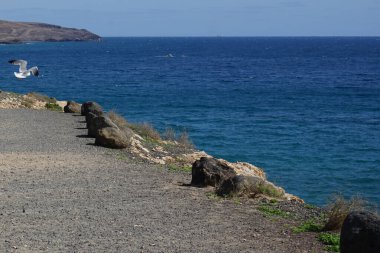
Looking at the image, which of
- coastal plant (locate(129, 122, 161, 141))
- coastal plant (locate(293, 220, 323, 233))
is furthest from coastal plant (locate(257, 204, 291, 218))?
coastal plant (locate(129, 122, 161, 141))

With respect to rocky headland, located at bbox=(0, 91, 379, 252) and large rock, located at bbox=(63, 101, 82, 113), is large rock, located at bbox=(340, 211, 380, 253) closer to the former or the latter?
rocky headland, located at bbox=(0, 91, 379, 252)

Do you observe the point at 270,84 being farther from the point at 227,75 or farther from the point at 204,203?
the point at 204,203

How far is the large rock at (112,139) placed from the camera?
19391 millimetres

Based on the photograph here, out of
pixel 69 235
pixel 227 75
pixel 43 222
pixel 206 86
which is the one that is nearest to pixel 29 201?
pixel 43 222

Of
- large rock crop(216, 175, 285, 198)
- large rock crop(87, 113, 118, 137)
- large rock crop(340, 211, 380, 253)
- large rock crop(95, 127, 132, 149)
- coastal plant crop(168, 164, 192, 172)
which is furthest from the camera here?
large rock crop(87, 113, 118, 137)

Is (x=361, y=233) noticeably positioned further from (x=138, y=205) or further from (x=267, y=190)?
(x=267, y=190)

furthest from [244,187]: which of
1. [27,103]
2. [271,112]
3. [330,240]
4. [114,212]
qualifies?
[271,112]

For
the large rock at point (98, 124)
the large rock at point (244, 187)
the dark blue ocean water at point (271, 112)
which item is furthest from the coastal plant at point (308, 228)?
the large rock at point (98, 124)

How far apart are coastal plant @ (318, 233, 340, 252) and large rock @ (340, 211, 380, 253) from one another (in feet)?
4.19

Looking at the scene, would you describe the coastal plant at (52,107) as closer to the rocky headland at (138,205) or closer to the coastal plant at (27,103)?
the coastal plant at (27,103)

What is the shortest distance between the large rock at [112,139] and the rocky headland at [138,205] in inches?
1.1

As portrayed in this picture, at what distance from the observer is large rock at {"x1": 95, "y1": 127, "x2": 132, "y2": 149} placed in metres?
19.4

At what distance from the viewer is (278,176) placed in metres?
23.8

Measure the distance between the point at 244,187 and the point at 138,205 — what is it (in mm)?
2294
